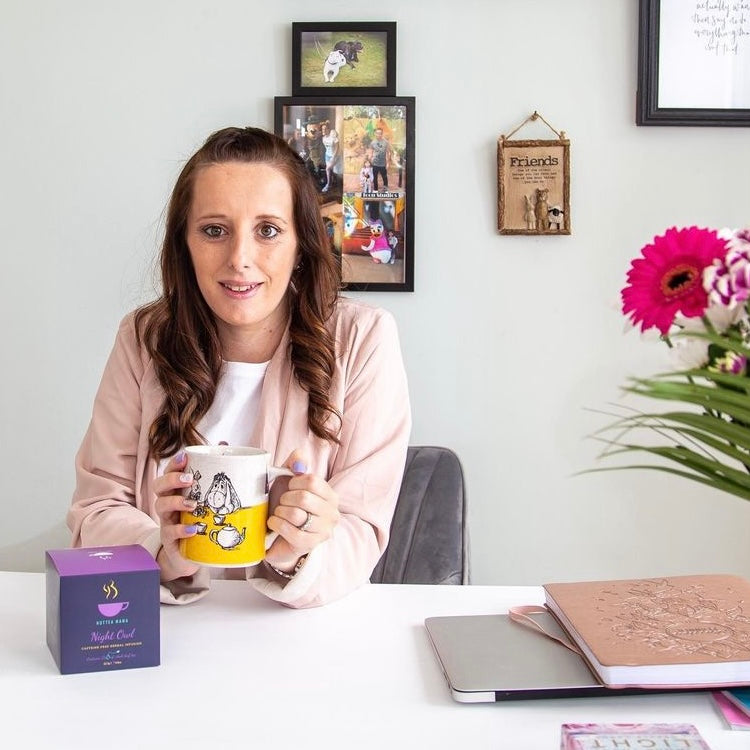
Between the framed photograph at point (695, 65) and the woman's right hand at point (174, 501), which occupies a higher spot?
the framed photograph at point (695, 65)

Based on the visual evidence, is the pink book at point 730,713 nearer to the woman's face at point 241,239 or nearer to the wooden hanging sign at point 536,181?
the woman's face at point 241,239

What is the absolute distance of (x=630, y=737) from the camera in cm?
85

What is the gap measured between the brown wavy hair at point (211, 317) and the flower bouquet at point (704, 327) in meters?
0.90

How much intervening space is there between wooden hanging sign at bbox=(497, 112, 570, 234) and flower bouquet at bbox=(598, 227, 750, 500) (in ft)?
5.35

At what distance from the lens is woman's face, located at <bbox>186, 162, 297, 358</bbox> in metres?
1.56

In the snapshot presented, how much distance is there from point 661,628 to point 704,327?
466 millimetres

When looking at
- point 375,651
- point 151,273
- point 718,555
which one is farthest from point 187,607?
point 718,555

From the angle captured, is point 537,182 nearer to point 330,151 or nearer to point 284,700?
point 330,151

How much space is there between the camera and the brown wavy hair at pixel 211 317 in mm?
1583

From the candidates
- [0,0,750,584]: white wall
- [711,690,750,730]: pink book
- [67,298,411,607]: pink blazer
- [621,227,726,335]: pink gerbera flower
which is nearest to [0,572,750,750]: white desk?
[711,690,750,730]: pink book

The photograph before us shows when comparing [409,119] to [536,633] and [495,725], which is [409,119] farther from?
[495,725]

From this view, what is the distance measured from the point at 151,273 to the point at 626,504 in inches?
52.4

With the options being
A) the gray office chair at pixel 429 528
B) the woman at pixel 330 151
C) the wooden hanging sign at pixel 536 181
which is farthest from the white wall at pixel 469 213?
the gray office chair at pixel 429 528

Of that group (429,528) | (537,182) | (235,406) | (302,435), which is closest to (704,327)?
(302,435)
